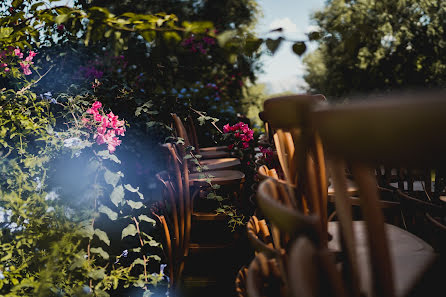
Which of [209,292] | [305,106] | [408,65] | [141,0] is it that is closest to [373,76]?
[408,65]

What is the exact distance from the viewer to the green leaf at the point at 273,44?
1.08m

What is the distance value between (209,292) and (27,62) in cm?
191

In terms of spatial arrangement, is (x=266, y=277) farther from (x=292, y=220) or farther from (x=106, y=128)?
(x=106, y=128)

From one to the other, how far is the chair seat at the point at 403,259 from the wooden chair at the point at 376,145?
0.28m

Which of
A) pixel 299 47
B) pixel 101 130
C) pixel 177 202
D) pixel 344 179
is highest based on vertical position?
pixel 299 47

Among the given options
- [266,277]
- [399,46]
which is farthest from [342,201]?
[399,46]

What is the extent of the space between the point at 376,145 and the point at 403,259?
0.80 metres

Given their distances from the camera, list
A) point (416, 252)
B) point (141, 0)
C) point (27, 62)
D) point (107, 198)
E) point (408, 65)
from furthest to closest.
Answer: point (408, 65) < point (141, 0) < point (27, 62) < point (107, 198) < point (416, 252)

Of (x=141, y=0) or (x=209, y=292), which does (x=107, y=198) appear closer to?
(x=209, y=292)

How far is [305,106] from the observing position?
61 centimetres

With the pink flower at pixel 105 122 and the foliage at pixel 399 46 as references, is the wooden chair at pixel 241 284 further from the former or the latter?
the foliage at pixel 399 46

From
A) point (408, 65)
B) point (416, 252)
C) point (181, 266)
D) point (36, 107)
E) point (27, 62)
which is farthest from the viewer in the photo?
point (408, 65)

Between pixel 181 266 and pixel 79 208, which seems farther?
pixel 181 266

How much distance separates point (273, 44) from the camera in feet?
3.56
